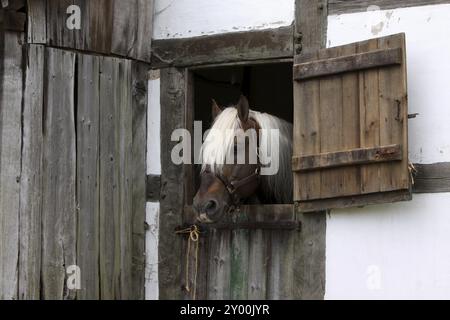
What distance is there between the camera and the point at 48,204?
5.93 m

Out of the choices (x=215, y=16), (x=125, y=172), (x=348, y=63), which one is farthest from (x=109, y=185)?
(x=348, y=63)

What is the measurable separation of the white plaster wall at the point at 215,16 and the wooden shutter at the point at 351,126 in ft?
1.44

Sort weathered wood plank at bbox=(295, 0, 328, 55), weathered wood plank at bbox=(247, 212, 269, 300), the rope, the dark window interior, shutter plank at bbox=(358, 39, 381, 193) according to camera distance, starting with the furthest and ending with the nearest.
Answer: the dark window interior → the rope → weathered wood plank at bbox=(247, 212, 269, 300) → weathered wood plank at bbox=(295, 0, 328, 55) → shutter plank at bbox=(358, 39, 381, 193)

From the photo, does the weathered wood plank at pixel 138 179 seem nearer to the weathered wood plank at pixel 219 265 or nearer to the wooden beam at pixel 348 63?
the weathered wood plank at pixel 219 265

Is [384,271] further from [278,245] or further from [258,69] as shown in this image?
[258,69]

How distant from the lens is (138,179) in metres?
6.63

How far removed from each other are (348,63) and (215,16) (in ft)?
4.00

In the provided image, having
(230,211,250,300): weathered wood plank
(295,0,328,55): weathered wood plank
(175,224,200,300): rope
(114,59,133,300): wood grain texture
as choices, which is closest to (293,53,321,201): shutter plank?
(295,0,328,55): weathered wood plank

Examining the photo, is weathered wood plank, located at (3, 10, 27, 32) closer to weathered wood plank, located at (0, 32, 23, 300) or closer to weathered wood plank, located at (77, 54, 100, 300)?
weathered wood plank, located at (0, 32, 23, 300)

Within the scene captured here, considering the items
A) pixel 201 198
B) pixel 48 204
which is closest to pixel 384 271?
pixel 201 198

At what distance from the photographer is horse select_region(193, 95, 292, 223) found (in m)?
5.82

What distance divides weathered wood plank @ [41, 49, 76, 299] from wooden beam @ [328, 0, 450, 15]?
5.90 ft

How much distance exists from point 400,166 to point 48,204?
7.49 ft

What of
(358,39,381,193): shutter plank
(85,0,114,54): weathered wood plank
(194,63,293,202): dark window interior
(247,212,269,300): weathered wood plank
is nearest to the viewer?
(358,39,381,193): shutter plank
